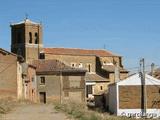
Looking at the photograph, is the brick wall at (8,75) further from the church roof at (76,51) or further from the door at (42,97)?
the church roof at (76,51)

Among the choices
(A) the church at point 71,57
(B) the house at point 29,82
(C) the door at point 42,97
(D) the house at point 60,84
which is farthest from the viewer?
(A) the church at point 71,57

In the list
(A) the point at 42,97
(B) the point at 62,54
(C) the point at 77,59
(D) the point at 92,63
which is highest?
(B) the point at 62,54

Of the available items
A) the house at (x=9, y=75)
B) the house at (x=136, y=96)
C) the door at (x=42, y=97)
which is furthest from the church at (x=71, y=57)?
the house at (x=136, y=96)

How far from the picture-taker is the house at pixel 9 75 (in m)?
55.9

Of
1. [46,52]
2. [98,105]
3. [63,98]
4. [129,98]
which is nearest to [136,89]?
[129,98]

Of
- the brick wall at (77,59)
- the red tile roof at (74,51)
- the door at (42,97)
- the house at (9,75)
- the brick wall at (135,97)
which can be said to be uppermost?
the red tile roof at (74,51)

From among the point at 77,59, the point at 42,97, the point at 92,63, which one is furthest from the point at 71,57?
the point at 42,97

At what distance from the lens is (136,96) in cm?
5006

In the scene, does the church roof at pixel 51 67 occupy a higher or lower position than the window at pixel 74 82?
A: higher

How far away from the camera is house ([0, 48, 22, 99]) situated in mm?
55912

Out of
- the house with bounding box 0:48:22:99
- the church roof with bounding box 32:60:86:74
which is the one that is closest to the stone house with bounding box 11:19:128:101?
the church roof with bounding box 32:60:86:74

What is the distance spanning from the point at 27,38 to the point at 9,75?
33.4 m

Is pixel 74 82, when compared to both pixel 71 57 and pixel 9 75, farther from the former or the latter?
pixel 71 57

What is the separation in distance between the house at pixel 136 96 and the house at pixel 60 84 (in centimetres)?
2011
